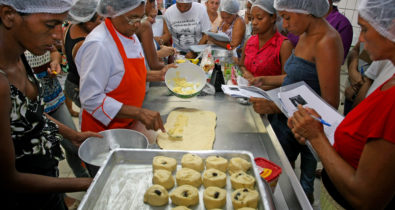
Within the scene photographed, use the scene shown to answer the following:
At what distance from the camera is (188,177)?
3.77 ft

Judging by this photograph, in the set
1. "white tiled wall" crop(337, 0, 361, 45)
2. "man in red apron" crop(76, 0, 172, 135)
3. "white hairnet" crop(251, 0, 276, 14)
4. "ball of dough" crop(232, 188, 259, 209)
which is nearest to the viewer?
"ball of dough" crop(232, 188, 259, 209)

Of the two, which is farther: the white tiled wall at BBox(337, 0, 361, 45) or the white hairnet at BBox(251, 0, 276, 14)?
the white tiled wall at BBox(337, 0, 361, 45)

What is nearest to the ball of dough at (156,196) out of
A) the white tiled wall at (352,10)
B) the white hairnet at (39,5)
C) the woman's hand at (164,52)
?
the white hairnet at (39,5)

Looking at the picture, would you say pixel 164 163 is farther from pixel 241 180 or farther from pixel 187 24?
pixel 187 24

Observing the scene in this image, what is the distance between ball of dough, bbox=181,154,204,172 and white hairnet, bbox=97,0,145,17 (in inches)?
39.7

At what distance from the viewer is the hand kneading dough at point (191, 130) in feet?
5.50

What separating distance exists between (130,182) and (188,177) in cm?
28

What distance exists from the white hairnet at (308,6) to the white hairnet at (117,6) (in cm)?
100

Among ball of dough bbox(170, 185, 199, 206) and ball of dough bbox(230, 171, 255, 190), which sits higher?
ball of dough bbox(230, 171, 255, 190)

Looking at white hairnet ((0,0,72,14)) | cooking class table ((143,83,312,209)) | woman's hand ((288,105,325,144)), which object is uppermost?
white hairnet ((0,0,72,14))

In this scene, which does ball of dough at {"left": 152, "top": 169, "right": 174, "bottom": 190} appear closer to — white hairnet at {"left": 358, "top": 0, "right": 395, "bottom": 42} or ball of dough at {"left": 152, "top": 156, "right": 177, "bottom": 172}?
ball of dough at {"left": 152, "top": 156, "right": 177, "bottom": 172}

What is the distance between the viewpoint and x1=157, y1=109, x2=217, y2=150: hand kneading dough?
1677mm

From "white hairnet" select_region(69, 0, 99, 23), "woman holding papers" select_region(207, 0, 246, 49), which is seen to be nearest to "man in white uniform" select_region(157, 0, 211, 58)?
"woman holding papers" select_region(207, 0, 246, 49)

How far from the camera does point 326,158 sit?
109cm
